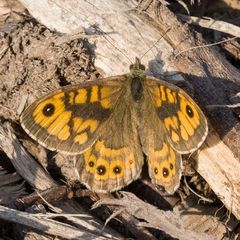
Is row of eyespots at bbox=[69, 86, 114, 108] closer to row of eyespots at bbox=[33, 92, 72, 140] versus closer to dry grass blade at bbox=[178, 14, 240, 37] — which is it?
row of eyespots at bbox=[33, 92, 72, 140]

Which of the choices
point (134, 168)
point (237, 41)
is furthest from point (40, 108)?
point (237, 41)

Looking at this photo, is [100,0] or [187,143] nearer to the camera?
[187,143]

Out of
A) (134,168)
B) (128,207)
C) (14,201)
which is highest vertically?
(134,168)

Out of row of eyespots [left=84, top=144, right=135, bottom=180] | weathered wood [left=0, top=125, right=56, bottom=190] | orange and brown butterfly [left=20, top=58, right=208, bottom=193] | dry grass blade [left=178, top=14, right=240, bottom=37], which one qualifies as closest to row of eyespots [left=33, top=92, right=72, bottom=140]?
orange and brown butterfly [left=20, top=58, right=208, bottom=193]

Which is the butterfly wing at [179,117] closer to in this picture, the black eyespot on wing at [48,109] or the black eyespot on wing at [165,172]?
the black eyespot on wing at [165,172]

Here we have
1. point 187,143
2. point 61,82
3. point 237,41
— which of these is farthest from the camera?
point 237,41

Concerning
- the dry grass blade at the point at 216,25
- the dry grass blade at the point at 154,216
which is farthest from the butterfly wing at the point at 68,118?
the dry grass blade at the point at 216,25

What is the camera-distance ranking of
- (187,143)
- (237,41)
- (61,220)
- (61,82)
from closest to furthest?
(187,143)
(61,220)
(61,82)
(237,41)

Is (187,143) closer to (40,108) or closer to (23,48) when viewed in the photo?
(40,108)
